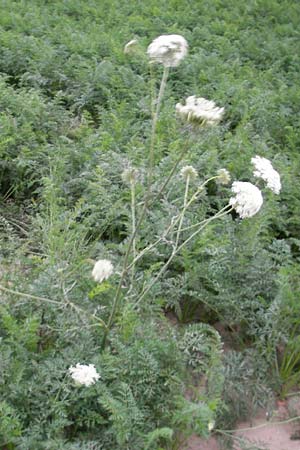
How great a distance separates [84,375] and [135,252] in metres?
0.75

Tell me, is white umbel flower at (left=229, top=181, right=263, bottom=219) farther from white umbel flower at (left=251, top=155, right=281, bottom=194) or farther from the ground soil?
the ground soil

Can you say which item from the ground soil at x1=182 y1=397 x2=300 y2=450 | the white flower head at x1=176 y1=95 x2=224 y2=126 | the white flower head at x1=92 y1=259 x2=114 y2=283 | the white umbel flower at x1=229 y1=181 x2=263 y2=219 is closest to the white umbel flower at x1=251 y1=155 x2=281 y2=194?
the white umbel flower at x1=229 y1=181 x2=263 y2=219

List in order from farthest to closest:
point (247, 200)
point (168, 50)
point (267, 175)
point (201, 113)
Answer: point (267, 175) < point (247, 200) < point (168, 50) < point (201, 113)

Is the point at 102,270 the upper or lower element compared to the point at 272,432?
upper

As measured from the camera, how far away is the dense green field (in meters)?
2.71

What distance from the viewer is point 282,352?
3451 mm

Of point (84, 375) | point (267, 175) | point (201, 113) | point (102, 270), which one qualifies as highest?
point (201, 113)

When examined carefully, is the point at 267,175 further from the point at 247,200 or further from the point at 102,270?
the point at 102,270

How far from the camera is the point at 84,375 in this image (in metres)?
2.57

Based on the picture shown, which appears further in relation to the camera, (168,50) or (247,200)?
(247,200)

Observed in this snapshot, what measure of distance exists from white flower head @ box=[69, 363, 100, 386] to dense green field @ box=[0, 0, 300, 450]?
9 cm

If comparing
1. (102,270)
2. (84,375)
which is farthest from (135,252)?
(84,375)

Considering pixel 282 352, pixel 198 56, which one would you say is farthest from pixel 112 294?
pixel 198 56

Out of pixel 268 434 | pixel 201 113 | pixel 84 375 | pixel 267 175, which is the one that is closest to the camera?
pixel 201 113
